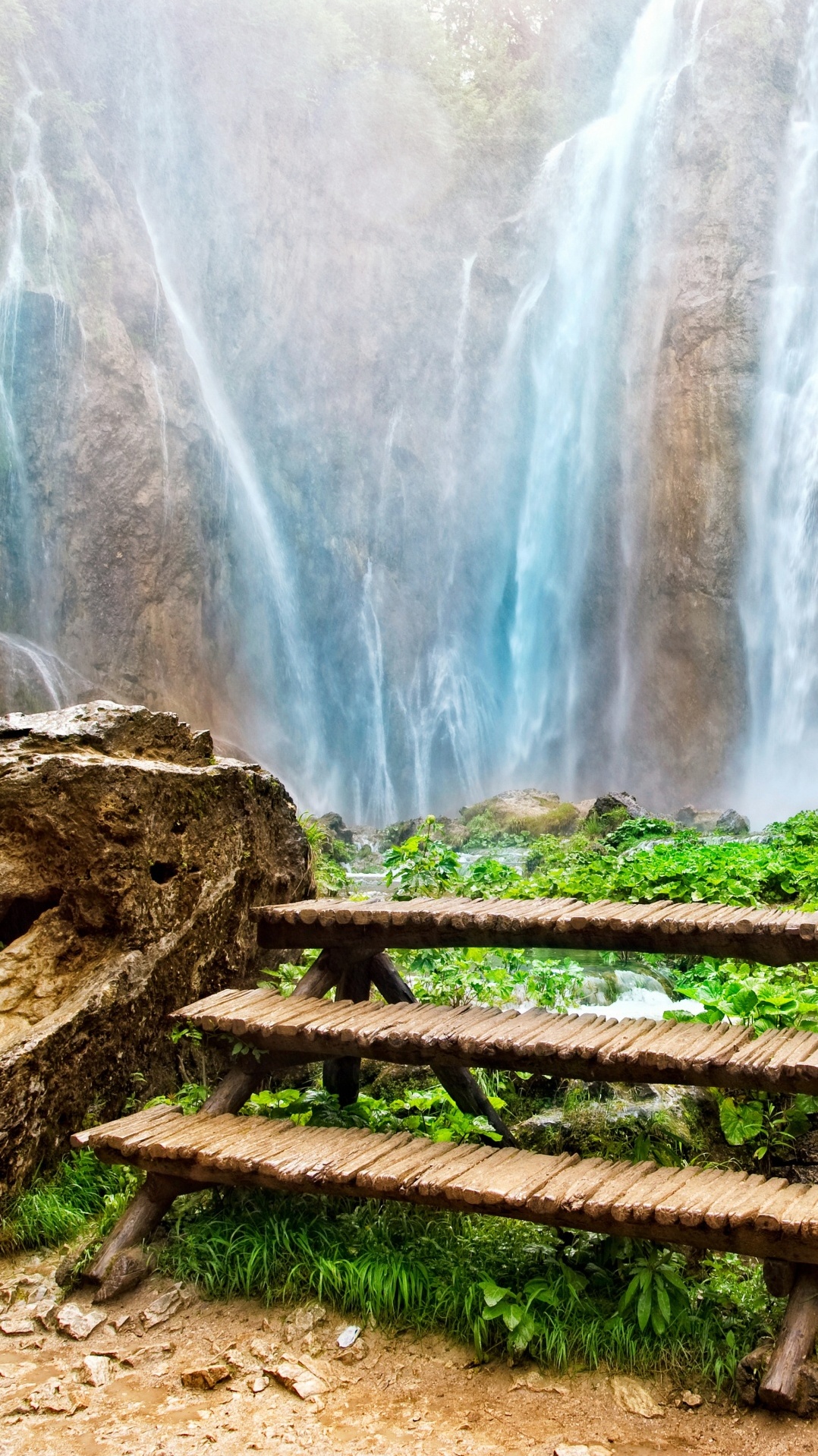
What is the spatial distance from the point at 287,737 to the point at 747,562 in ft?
38.7

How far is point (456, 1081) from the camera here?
4.05 meters

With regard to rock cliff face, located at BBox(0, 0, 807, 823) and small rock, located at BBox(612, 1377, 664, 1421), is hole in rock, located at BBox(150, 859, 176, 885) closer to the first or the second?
small rock, located at BBox(612, 1377, 664, 1421)

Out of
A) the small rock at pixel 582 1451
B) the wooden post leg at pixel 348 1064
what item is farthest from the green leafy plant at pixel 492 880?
the small rock at pixel 582 1451

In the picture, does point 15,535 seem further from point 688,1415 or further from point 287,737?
point 688,1415

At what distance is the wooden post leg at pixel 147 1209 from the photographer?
3369 millimetres

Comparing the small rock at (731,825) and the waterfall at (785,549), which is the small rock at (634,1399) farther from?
the waterfall at (785,549)

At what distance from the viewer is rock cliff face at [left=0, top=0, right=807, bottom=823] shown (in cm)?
2375

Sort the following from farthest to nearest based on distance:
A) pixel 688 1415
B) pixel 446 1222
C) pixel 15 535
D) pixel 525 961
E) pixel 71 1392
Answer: pixel 15 535 < pixel 525 961 < pixel 446 1222 < pixel 71 1392 < pixel 688 1415

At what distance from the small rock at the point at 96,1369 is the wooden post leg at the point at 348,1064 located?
1.43m

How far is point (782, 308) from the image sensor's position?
2502 centimetres

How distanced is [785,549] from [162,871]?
22279mm

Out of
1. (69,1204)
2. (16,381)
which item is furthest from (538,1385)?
(16,381)

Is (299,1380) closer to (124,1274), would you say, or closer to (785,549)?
(124,1274)

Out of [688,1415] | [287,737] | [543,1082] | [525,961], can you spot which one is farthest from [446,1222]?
[287,737]
